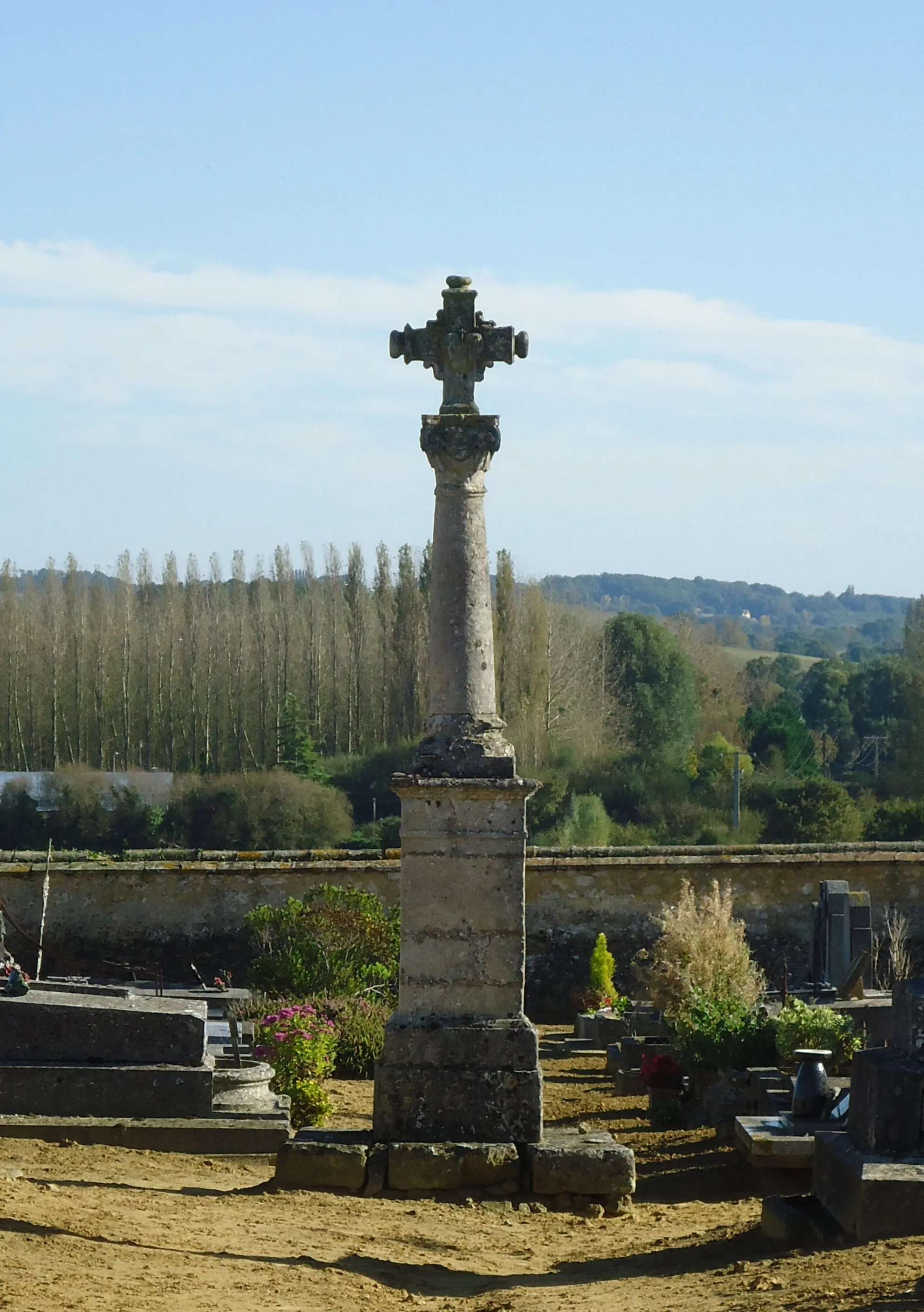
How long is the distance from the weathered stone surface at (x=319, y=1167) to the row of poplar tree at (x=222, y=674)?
40.9 meters

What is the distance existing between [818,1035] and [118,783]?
36032 mm

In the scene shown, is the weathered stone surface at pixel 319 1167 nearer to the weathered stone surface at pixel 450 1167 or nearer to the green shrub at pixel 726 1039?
the weathered stone surface at pixel 450 1167

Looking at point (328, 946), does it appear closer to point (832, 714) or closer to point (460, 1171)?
point (460, 1171)

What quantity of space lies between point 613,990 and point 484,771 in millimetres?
11803

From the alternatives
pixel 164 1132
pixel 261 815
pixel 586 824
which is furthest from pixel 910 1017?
pixel 261 815

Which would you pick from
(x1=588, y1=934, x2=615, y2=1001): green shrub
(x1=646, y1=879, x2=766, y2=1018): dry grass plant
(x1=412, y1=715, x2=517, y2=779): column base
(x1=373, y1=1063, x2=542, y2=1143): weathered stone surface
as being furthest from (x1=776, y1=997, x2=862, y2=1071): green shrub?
(x1=588, y1=934, x2=615, y2=1001): green shrub

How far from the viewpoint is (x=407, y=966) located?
9.30m

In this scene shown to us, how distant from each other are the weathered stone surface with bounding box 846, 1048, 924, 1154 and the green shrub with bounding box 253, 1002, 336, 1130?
4.61m

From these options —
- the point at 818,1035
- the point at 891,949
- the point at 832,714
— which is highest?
the point at 832,714

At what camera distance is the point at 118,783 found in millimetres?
46406

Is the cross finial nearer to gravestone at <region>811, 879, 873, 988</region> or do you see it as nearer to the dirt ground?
the dirt ground

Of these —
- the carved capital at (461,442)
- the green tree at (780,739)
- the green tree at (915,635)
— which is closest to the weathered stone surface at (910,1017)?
the carved capital at (461,442)

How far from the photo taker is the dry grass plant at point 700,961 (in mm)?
15969

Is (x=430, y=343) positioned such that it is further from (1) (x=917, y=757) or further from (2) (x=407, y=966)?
(1) (x=917, y=757)
